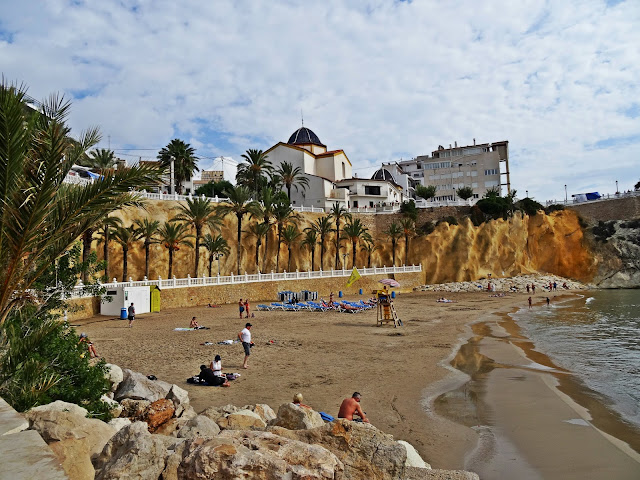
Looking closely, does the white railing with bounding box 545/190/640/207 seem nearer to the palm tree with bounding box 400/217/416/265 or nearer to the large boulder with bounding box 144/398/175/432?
the palm tree with bounding box 400/217/416/265

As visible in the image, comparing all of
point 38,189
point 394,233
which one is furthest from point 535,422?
point 394,233

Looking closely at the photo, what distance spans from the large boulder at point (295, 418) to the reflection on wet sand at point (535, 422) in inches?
134

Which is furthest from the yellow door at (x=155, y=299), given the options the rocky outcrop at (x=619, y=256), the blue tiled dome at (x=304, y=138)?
the rocky outcrop at (x=619, y=256)

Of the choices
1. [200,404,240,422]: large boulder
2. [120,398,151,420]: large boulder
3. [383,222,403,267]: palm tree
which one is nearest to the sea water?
[200,404,240,422]: large boulder

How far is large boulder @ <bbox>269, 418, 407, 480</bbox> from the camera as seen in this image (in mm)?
5359

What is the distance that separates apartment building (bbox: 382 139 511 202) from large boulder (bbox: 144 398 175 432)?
7803cm

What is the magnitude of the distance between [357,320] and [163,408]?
71.4ft

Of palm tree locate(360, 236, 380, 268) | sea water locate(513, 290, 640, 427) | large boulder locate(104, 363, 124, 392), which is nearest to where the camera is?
large boulder locate(104, 363, 124, 392)

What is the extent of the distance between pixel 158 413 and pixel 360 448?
15.3 ft

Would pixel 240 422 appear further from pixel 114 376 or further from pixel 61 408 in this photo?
pixel 114 376

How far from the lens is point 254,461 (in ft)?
15.0

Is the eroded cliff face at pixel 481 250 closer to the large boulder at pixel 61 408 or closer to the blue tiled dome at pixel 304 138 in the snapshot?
the blue tiled dome at pixel 304 138

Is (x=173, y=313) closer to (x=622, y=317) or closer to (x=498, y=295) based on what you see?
(x=622, y=317)

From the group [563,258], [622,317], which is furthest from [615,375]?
[563,258]
